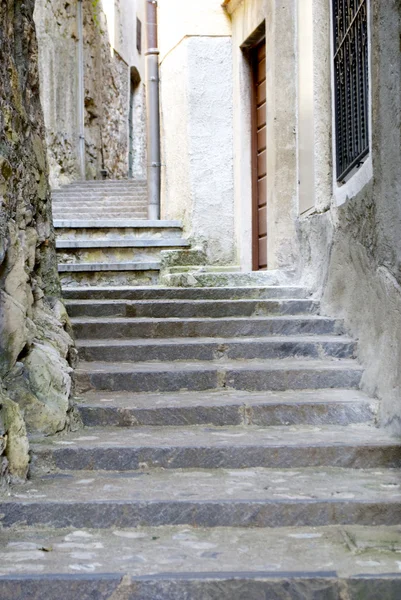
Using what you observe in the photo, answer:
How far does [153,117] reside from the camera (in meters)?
10.3

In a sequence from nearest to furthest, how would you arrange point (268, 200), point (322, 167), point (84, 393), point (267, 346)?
point (84, 393) → point (267, 346) → point (322, 167) → point (268, 200)

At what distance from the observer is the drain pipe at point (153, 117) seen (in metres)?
10.2

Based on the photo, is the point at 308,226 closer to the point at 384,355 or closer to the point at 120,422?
the point at 384,355

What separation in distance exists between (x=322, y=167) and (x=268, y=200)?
160cm

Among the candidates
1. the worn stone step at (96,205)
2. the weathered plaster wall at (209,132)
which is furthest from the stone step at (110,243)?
the worn stone step at (96,205)

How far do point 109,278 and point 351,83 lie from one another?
3.25m

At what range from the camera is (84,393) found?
4727 millimetres

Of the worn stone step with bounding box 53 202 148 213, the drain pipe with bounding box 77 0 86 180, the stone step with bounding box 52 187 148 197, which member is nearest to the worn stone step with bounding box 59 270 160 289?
the worn stone step with bounding box 53 202 148 213

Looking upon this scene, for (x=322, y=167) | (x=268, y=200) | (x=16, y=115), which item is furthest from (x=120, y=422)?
(x=268, y=200)

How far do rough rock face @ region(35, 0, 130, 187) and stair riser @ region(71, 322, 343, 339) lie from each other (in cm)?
839

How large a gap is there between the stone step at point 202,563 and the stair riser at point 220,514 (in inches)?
1.4

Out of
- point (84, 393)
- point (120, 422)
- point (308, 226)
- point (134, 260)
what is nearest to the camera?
point (120, 422)

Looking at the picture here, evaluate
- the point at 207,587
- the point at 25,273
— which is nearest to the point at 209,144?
the point at 25,273

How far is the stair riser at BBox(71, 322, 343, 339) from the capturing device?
18.0 feet
